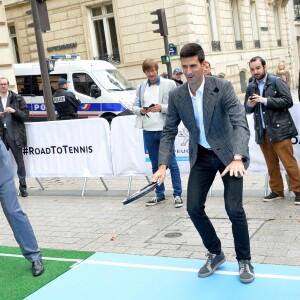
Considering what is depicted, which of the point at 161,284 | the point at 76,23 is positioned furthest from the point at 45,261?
the point at 76,23

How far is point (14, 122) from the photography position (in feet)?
30.2

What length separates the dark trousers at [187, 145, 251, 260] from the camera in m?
4.51

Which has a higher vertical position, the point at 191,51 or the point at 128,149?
the point at 191,51

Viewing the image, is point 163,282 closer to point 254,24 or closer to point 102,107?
point 102,107

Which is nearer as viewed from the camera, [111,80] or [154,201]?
[154,201]

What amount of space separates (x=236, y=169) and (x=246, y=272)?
102 centimetres

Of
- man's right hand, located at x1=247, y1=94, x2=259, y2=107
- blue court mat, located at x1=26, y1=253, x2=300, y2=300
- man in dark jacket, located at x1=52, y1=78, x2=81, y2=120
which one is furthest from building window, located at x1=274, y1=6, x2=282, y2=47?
blue court mat, located at x1=26, y1=253, x2=300, y2=300

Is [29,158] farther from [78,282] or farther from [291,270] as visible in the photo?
[291,270]

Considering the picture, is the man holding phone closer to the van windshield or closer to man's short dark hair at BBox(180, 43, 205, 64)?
man's short dark hair at BBox(180, 43, 205, 64)

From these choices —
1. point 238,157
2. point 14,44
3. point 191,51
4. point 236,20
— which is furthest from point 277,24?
point 238,157

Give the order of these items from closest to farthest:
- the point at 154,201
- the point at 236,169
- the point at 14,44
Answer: the point at 236,169 → the point at 154,201 → the point at 14,44

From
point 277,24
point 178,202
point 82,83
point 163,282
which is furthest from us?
point 277,24

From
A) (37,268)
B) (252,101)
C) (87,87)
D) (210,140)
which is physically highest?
(87,87)

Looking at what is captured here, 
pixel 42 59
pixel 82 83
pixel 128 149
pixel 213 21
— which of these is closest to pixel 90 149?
pixel 128 149
